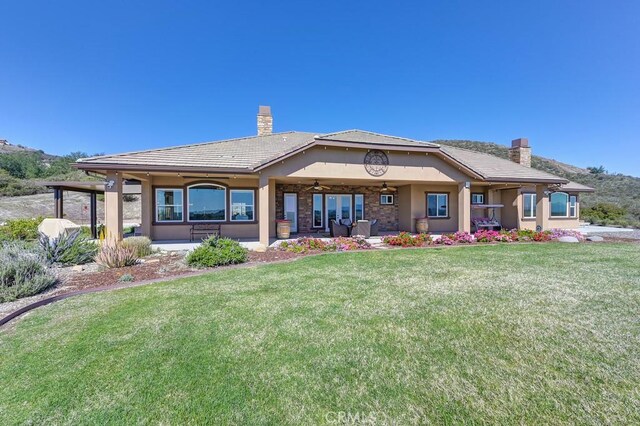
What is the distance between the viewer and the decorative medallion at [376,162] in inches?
472

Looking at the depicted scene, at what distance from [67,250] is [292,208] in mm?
Result: 8993

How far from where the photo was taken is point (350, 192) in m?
15.7

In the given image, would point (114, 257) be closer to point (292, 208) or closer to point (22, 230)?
point (292, 208)

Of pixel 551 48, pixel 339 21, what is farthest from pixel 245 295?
pixel 551 48

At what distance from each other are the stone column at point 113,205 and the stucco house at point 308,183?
0.10ft

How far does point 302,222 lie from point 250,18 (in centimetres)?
985

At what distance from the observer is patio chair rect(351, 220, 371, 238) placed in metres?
12.9

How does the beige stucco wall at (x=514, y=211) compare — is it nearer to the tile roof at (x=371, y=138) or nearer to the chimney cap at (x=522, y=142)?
the chimney cap at (x=522, y=142)

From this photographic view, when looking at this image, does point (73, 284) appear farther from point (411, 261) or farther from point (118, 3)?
point (118, 3)

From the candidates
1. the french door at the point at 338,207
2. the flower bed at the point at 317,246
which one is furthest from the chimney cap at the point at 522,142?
the flower bed at the point at 317,246

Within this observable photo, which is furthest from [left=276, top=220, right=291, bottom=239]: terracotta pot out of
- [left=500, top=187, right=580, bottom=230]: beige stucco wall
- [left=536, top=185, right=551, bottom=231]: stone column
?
[left=500, top=187, right=580, bottom=230]: beige stucco wall

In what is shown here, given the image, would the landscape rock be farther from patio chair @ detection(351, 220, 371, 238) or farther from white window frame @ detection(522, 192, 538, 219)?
patio chair @ detection(351, 220, 371, 238)

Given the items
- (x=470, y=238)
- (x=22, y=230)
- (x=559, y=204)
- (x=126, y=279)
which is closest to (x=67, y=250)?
(x=126, y=279)

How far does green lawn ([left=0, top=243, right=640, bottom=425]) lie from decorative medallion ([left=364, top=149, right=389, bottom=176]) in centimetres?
725
